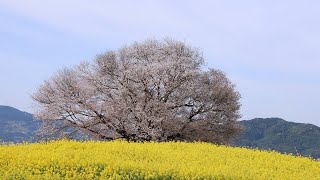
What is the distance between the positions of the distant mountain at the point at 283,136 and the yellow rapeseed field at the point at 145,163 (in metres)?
124

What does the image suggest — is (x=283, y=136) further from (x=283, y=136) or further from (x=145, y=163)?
(x=145, y=163)

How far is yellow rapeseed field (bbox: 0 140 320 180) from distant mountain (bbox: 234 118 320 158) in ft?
408

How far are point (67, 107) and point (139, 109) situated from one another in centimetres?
625

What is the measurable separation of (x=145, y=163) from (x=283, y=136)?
158 metres

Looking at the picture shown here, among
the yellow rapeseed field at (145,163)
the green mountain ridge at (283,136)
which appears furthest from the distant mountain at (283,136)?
the yellow rapeseed field at (145,163)

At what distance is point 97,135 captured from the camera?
129ft

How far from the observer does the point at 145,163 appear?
14.2m

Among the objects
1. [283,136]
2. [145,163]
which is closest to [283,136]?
[283,136]

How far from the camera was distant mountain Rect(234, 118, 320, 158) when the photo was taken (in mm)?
153113

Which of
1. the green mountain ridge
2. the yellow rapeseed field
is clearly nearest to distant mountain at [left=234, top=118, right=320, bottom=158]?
the green mountain ridge

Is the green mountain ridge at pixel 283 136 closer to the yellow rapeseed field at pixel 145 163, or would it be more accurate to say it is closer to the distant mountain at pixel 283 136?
the distant mountain at pixel 283 136

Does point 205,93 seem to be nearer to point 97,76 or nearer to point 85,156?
point 97,76

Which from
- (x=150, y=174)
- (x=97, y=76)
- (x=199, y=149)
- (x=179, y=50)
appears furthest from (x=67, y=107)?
(x=150, y=174)

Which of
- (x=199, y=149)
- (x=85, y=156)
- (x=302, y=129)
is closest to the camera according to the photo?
(x=85, y=156)
